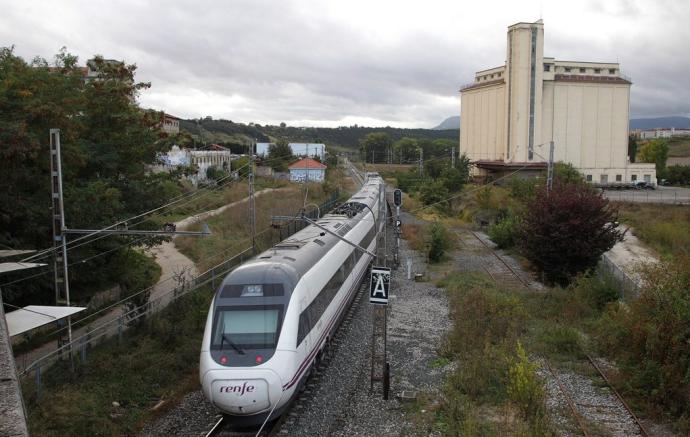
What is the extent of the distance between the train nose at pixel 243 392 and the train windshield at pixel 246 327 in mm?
602

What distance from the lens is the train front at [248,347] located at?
10578 mm

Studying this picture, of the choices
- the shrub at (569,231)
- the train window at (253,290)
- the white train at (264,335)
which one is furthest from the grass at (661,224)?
the train window at (253,290)

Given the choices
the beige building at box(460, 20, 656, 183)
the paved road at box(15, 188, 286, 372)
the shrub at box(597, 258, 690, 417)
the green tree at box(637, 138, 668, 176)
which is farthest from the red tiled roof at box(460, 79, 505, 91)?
the shrub at box(597, 258, 690, 417)

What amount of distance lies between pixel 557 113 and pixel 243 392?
63.1 metres

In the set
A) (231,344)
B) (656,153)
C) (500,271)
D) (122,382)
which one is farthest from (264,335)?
(656,153)

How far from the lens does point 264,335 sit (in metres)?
11.3

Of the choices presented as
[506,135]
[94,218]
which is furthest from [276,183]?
[94,218]

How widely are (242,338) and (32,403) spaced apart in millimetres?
4299

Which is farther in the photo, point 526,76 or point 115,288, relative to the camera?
point 526,76

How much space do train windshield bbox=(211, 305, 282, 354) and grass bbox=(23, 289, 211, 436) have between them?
2.59 meters

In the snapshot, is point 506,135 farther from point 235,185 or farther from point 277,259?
point 277,259

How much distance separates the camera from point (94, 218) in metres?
18.8

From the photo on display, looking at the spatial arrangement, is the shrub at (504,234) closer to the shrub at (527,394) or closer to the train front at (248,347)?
the shrub at (527,394)

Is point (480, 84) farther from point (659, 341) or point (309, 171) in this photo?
point (659, 341)
